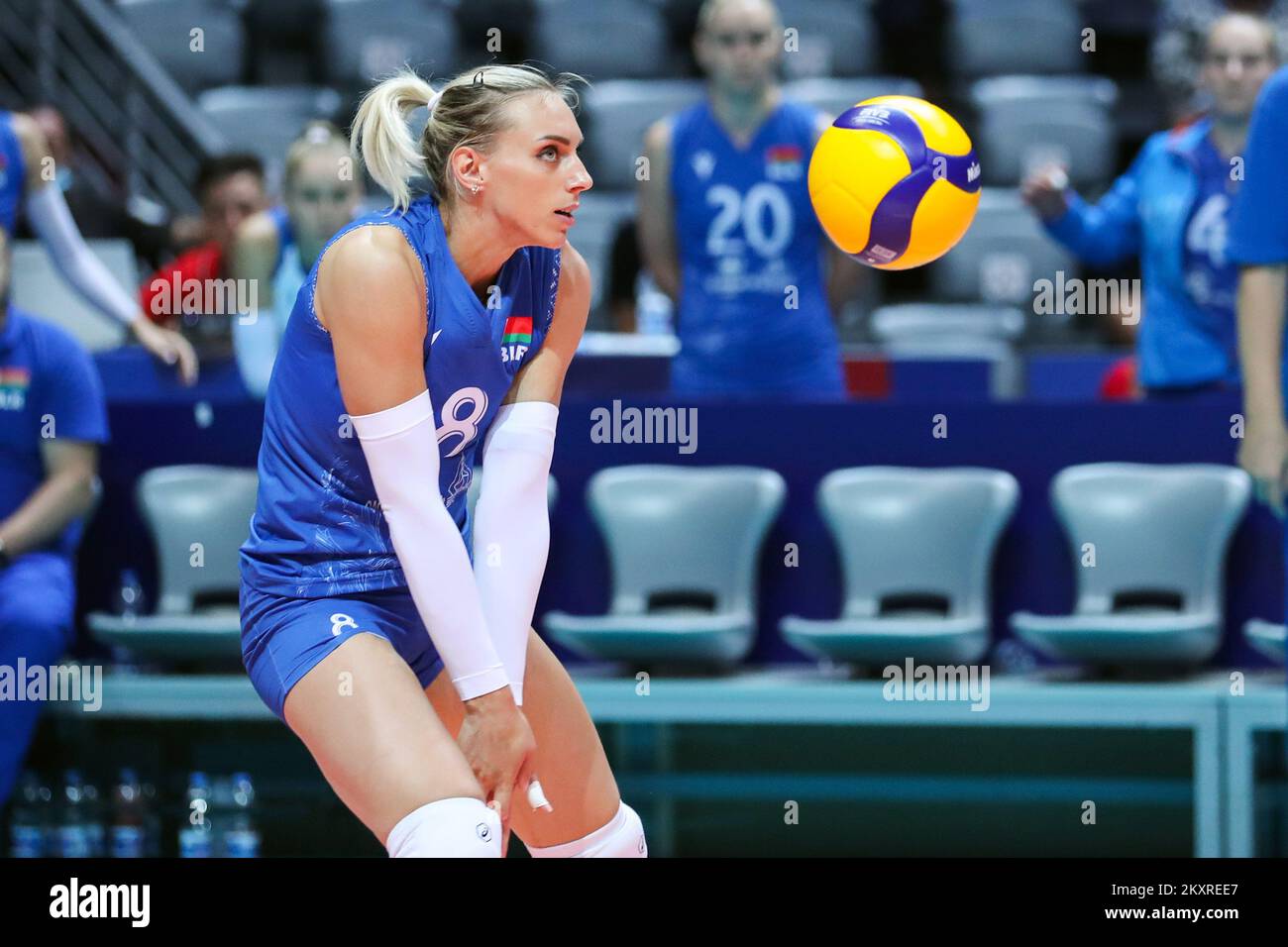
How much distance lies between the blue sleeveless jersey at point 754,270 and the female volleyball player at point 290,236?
98 centimetres

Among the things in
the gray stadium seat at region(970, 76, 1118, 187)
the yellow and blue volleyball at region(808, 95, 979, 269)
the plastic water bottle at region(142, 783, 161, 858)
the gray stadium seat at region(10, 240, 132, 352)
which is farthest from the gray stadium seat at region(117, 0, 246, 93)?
the yellow and blue volleyball at region(808, 95, 979, 269)

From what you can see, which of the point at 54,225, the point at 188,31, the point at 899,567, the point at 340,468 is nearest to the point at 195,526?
the point at 54,225

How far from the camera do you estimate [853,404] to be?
4.92 m

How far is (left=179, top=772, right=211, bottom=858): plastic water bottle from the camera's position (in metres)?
4.81

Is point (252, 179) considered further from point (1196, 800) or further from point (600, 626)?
point (1196, 800)

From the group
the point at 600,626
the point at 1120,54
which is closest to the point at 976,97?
the point at 1120,54

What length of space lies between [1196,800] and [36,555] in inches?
114

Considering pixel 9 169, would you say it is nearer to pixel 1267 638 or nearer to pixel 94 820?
pixel 94 820

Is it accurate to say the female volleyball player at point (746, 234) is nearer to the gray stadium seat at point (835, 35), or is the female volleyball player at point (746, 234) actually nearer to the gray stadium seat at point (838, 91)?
the gray stadium seat at point (838, 91)

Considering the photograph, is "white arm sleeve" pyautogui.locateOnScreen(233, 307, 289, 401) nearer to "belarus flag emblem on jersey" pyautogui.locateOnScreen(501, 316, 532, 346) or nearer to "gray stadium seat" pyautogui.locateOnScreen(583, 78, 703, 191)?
"belarus flag emblem on jersey" pyautogui.locateOnScreen(501, 316, 532, 346)

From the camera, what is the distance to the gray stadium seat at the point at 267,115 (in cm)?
875

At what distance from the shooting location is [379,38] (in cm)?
904
